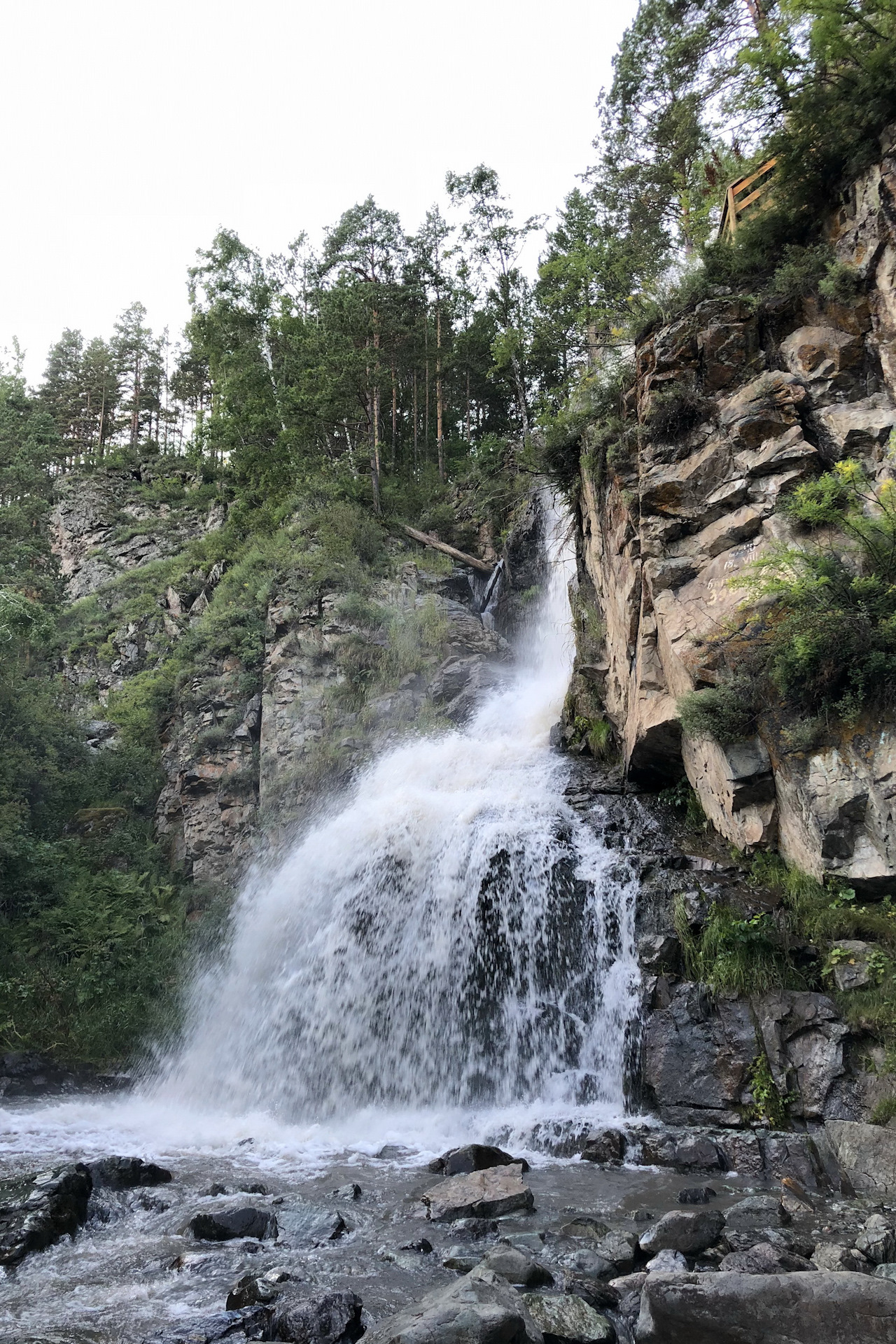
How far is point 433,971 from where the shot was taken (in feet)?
34.9

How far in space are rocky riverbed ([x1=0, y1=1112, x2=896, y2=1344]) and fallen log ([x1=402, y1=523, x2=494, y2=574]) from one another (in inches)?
691

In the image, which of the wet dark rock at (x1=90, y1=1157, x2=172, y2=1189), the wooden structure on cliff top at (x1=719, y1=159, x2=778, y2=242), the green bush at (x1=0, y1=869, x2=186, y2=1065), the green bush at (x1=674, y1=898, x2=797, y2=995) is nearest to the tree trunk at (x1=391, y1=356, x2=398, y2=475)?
the wooden structure on cliff top at (x1=719, y1=159, x2=778, y2=242)

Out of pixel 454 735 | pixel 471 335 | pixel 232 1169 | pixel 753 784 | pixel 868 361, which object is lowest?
pixel 232 1169

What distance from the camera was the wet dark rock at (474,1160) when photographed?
24.3 ft

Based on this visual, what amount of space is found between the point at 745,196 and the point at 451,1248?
1411cm

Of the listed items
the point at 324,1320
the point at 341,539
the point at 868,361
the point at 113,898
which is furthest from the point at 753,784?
the point at 341,539

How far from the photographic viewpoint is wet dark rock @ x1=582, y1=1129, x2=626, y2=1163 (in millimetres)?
7496

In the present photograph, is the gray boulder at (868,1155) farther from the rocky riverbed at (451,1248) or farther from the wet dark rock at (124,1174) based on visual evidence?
the wet dark rock at (124,1174)

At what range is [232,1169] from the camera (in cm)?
816

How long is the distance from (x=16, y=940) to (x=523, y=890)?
8.93m

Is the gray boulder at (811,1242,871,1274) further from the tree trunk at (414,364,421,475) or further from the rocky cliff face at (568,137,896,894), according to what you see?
the tree trunk at (414,364,421,475)

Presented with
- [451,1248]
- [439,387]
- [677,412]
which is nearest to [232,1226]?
[451,1248]

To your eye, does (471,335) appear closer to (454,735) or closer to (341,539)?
(341,539)

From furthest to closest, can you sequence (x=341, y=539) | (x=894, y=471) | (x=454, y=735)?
1. (x=341, y=539)
2. (x=454, y=735)
3. (x=894, y=471)
